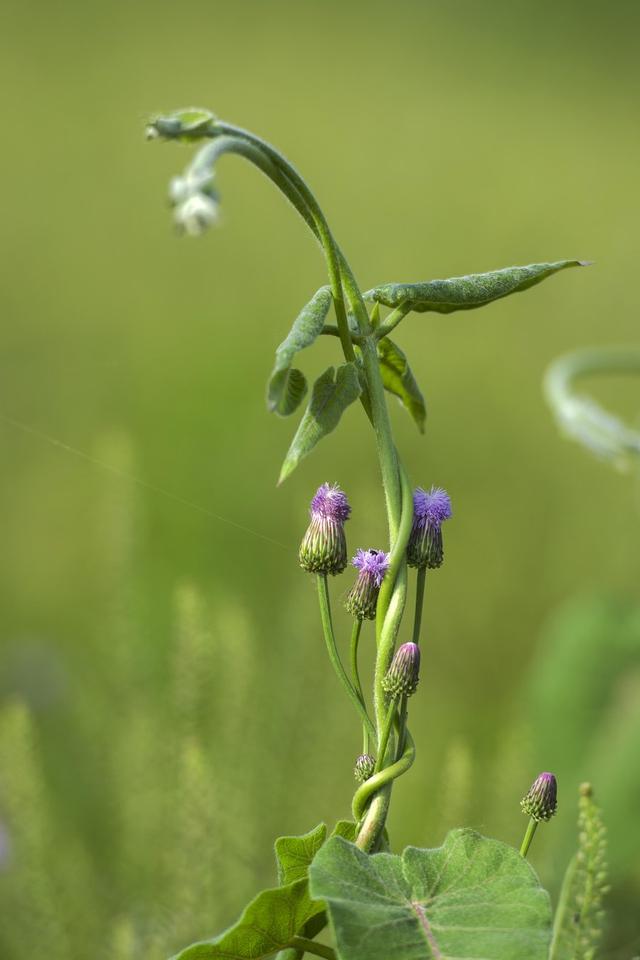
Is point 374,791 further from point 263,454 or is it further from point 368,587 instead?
point 263,454

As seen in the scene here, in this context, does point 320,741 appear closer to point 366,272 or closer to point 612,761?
point 612,761

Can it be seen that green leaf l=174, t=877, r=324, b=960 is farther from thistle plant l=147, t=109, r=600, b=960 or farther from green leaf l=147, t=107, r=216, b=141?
green leaf l=147, t=107, r=216, b=141

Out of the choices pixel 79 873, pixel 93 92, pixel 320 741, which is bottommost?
pixel 79 873

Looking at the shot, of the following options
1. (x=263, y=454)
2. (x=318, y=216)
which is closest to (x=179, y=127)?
(x=318, y=216)

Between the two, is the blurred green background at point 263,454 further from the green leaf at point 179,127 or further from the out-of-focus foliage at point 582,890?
the out-of-focus foliage at point 582,890

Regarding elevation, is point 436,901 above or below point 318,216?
below

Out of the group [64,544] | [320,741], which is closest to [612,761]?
[320,741]

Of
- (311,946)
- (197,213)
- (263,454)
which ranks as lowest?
(311,946)
